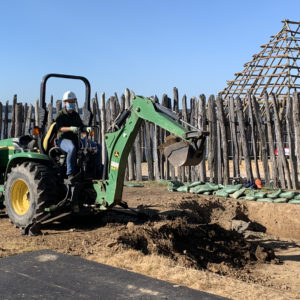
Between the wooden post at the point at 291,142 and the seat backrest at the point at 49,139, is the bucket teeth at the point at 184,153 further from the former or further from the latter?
the wooden post at the point at 291,142

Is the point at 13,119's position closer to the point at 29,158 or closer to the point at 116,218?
the point at 29,158

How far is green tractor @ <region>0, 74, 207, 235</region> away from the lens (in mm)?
6891

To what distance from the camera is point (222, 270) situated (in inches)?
236

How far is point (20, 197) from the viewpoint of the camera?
7.82 m

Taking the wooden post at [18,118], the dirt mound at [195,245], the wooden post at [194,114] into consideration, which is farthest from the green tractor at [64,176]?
the wooden post at [18,118]

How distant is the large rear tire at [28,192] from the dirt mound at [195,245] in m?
1.47

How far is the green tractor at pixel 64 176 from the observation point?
22.6 ft

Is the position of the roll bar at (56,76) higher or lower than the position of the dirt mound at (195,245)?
higher

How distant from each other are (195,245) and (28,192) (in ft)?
9.95

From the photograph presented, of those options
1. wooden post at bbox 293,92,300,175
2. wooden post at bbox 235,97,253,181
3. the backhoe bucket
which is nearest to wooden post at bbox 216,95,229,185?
wooden post at bbox 235,97,253,181

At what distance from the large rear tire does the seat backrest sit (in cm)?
37

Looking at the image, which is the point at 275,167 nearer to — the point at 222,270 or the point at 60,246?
the point at 222,270

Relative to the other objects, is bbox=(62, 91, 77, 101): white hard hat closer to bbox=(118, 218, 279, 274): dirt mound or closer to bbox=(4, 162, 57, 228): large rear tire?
bbox=(4, 162, 57, 228): large rear tire

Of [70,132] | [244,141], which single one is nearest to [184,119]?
[244,141]
